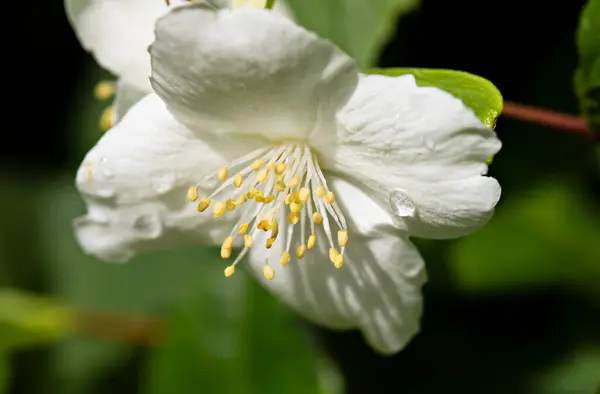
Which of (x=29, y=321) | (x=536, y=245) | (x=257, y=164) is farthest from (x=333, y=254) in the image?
(x=29, y=321)

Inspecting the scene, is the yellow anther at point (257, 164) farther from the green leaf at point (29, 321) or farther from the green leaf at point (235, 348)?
the green leaf at point (29, 321)

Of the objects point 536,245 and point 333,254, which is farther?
point 536,245

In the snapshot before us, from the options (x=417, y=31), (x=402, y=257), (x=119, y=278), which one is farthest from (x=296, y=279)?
(x=119, y=278)

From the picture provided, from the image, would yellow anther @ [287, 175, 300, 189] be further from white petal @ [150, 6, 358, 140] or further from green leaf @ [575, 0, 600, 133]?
green leaf @ [575, 0, 600, 133]

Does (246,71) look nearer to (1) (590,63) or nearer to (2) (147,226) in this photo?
(2) (147,226)

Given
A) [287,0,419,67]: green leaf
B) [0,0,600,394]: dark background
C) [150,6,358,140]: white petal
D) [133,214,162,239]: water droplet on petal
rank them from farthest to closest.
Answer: [0,0,600,394]: dark background < [287,0,419,67]: green leaf < [133,214,162,239]: water droplet on petal < [150,6,358,140]: white petal

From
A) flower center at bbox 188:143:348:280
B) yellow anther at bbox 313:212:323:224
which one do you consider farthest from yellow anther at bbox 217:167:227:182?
yellow anther at bbox 313:212:323:224
